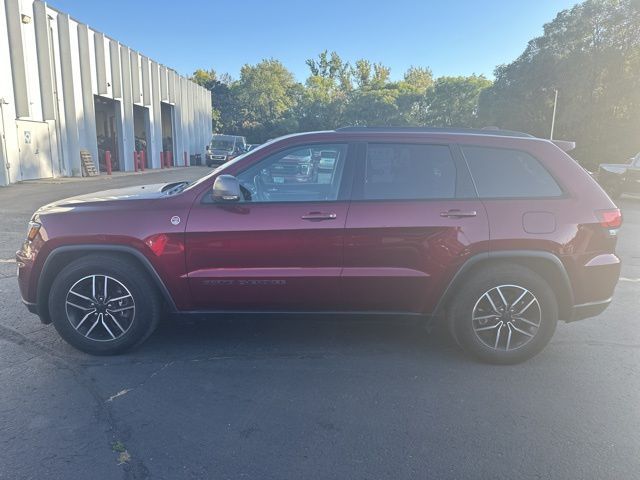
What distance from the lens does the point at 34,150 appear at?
1805cm

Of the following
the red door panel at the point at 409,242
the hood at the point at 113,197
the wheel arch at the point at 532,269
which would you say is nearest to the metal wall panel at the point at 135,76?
the hood at the point at 113,197

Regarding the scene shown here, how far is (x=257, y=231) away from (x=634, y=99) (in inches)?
1212

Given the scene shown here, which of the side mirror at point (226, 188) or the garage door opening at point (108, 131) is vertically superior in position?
the garage door opening at point (108, 131)

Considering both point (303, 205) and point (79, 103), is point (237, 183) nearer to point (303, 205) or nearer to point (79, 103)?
point (303, 205)

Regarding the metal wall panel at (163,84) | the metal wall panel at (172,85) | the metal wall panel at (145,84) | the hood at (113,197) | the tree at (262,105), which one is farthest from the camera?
the tree at (262,105)

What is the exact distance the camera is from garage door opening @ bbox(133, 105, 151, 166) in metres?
29.5

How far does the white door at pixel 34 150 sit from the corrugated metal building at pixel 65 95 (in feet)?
0.12

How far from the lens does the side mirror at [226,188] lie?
3.39m

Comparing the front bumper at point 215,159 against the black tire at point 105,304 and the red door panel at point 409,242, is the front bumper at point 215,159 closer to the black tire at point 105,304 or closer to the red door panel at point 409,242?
the black tire at point 105,304

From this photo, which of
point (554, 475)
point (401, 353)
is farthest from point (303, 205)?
point (554, 475)

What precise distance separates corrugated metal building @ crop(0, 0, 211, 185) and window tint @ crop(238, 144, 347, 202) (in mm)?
16352

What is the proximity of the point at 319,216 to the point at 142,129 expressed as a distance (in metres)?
30.8

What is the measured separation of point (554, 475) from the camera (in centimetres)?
249

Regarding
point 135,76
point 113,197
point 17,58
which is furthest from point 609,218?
point 135,76
